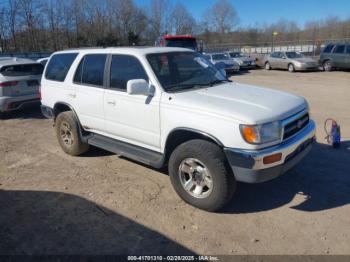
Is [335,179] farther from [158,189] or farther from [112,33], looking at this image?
[112,33]

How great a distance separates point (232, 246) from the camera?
11.0ft

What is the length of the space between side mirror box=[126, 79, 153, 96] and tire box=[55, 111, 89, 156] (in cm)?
191

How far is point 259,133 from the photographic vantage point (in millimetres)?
3451

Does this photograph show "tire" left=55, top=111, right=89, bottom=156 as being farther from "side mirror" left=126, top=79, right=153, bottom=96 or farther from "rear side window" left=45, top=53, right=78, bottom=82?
"side mirror" left=126, top=79, right=153, bottom=96

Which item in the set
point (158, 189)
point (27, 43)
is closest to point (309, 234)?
point (158, 189)

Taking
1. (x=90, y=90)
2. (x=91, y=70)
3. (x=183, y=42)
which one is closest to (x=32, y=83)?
(x=91, y=70)

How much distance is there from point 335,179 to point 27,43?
38776 millimetres

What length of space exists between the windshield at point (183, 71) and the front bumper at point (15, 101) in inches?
214

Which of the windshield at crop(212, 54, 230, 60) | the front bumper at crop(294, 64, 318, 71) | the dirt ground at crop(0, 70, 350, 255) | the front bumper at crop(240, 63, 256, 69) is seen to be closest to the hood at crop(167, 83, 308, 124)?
the dirt ground at crop(0, 70, 350, 255)

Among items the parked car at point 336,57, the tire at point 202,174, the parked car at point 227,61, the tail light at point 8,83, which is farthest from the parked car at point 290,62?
the tire at point 202,174

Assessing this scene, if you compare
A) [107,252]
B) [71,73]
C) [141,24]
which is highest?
[141,24]

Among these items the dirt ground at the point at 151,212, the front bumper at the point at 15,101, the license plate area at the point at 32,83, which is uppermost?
the license plate area at the point at 32,83

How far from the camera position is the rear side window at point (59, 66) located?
573 cm

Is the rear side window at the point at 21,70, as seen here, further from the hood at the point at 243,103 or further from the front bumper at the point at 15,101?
the hood at the point at 243,103
